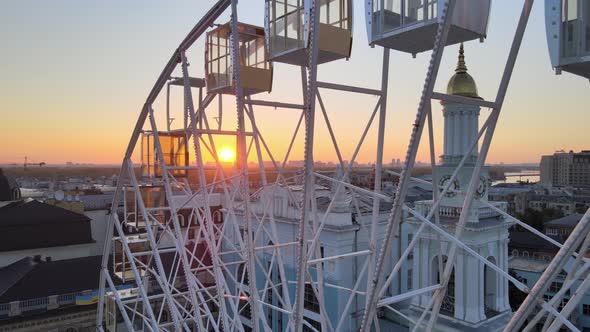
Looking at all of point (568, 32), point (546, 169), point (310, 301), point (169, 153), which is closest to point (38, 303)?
point (169, 153)

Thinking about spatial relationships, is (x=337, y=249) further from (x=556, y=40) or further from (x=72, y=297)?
(x=556, y=40)

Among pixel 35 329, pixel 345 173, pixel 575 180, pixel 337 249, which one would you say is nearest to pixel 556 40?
pixel 345 173

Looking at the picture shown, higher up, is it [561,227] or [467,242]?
[467,242]

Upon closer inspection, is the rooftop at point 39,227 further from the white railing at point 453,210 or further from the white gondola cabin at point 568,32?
the white gondola cabin at point 568,32

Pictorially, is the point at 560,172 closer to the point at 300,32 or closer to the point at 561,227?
the point at 561,227

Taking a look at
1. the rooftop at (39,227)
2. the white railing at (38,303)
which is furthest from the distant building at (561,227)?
the rooftop at (39,227)
